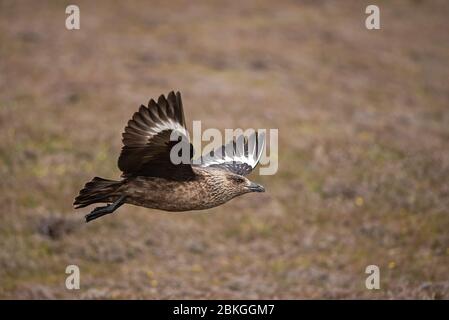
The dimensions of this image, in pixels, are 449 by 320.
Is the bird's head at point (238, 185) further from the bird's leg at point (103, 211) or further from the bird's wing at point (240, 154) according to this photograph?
the bird's wing at point (240, 154)

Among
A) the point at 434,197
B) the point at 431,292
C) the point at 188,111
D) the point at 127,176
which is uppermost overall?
the point at 188,111

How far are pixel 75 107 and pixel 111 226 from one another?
5.36 metres

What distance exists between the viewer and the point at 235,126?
17312 millimetres

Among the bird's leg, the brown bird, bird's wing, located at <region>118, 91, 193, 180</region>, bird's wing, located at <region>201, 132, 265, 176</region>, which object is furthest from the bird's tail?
bird's wing, located at <region>201, 132, 265, 176</region>

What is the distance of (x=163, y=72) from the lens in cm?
2072

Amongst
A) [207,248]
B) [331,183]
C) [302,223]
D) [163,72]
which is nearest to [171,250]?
[207,248]

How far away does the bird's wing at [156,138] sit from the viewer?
680cm

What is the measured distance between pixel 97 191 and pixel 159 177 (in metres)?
0.75

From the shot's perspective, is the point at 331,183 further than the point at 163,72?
No

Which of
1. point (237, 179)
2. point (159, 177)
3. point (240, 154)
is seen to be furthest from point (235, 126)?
point (159, 177)

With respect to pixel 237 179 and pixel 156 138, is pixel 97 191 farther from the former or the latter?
pixel 237 179

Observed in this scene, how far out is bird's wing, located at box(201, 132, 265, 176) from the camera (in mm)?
9125

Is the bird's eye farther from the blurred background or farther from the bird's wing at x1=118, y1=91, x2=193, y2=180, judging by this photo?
the blurred background
